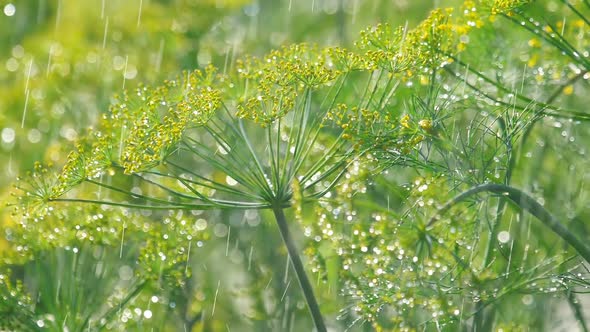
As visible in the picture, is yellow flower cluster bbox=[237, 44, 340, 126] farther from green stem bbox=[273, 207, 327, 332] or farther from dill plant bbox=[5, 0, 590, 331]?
green stem bbox=[273, 207, 327, 332]

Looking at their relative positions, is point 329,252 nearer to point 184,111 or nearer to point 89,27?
point 184,111

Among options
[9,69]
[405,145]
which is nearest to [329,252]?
[405,145]

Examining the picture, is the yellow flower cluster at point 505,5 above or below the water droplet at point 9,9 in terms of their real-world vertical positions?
below

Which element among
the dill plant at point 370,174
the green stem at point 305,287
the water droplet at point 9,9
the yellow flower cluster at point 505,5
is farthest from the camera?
the water droplet at point 9,9

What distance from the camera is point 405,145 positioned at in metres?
3.21

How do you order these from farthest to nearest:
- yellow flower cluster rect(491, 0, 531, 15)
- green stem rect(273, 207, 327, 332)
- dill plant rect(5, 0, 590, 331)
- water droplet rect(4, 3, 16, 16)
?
water droplet rect(4, 3, 16, 16), yellow flower cluster rect(491, 0, 531, 15), green stem rect(273, 207, 327, 332), dill plant rect(5, 0, 590, 331)

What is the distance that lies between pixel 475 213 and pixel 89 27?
545 cm

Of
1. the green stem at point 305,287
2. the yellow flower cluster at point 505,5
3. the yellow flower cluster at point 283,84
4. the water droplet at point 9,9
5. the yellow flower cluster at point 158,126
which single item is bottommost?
the green stem at point 305,287

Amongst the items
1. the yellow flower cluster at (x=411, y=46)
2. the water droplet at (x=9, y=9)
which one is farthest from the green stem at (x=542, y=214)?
the water droplet at (x=9, y=9)

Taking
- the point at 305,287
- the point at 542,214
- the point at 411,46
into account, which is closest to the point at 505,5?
the point at 411,46

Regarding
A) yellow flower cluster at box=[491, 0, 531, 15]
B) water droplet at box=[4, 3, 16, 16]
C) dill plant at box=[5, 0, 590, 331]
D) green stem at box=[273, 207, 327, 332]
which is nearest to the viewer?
dill plant at box=[5, 0, 590, 331]

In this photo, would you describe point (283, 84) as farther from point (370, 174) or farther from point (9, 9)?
point (9, 9)

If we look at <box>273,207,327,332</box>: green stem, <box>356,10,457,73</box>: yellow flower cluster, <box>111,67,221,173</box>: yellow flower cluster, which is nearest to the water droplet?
<box>111,67,221,173</box>: yellow flower cluster

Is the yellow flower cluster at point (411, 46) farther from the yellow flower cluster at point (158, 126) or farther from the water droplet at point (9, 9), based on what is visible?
the water droplet at point (9, 9)
